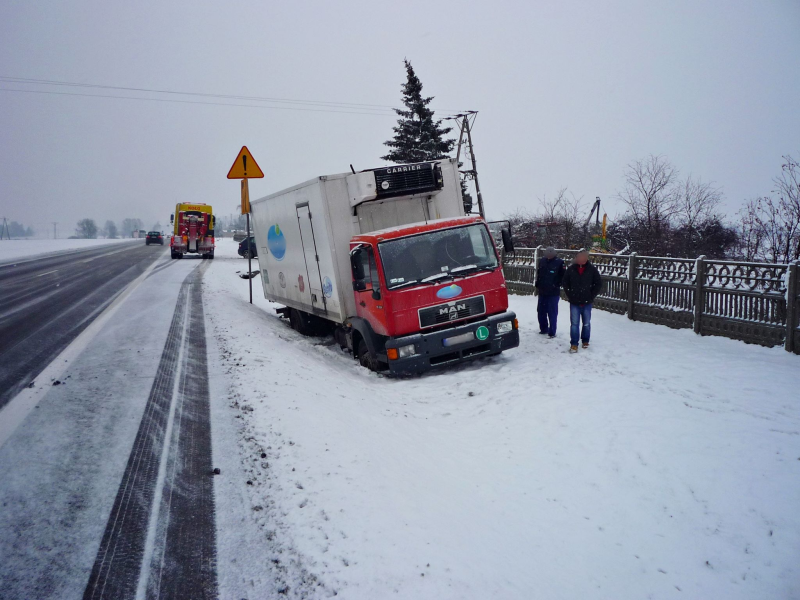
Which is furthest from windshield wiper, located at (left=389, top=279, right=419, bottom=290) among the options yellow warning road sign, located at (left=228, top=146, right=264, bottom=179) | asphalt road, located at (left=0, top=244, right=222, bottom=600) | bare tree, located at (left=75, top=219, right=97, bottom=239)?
bare tree, located at (left=75, top=219, right=97, bottom=239)

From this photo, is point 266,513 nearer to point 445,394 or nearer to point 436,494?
point 436,494

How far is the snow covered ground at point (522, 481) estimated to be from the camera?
3.32 meters

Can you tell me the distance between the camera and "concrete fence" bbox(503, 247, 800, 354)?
25.9 ft

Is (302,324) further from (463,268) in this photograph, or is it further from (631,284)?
(631,284)

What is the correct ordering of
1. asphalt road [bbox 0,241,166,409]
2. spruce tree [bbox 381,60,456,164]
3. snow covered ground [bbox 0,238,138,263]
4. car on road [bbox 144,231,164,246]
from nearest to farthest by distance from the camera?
asphalt road [bbox 0,241,166,409]
spruce tree [bbox 381,60,456,164]
snow covered ground [bbox 0,238,138,263]
car on road [bbox 144,231,164,246]

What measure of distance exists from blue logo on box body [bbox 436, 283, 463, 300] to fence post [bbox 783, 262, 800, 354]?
4972 mm

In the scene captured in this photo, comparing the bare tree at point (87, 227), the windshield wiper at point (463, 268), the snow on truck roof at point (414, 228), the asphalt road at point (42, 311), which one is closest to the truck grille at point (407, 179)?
the snow on truck roof at point (414, 228)

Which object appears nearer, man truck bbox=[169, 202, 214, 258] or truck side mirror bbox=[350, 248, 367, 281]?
truck side mirror bbox=[350, 248, 367, 281]

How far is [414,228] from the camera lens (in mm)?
7996

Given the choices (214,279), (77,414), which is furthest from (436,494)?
(214,279)

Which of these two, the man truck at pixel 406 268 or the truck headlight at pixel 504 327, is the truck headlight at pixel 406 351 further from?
the truck headlight at pixel 504 327

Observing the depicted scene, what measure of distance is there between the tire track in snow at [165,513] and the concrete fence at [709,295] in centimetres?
837

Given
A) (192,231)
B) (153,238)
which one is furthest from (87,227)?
(192,231)

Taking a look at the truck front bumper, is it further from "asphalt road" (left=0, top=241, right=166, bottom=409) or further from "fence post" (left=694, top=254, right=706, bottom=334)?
"asphalt road" (left=0, top=241, right=166, bottom=409)
